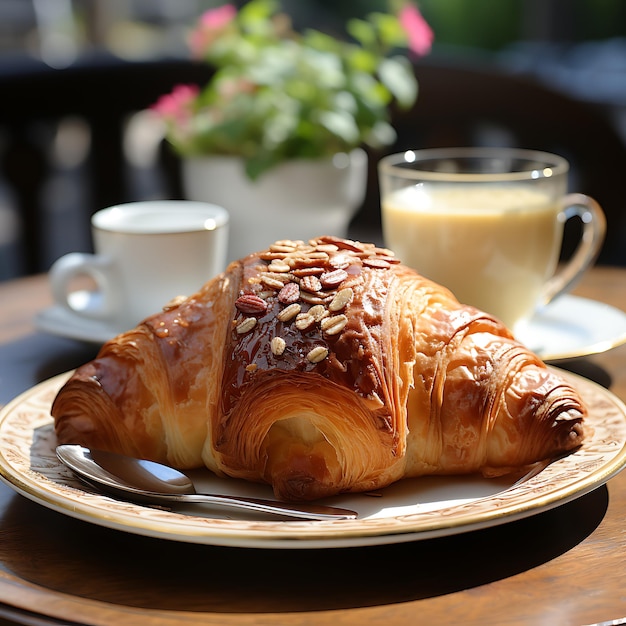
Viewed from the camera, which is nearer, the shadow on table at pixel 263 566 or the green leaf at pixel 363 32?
the shadow on table at pixel 263 566

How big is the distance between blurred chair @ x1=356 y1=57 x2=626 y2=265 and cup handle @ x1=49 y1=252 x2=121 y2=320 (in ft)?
4.08

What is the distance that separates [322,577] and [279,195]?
1007 millimetres

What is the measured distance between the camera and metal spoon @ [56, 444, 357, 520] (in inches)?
29.3

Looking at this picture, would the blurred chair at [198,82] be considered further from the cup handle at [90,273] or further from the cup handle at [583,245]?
the cup handle at [90,273]

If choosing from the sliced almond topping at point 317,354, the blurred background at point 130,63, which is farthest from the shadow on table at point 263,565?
the blurred background at point 130,63

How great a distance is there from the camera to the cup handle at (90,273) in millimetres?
1302

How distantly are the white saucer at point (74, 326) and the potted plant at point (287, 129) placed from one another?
39cm

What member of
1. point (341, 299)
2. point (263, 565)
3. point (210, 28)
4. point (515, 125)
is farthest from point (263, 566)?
point (515, 125)

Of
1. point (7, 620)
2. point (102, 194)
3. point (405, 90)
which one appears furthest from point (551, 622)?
point (102, 194)

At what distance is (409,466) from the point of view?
83 centimetres

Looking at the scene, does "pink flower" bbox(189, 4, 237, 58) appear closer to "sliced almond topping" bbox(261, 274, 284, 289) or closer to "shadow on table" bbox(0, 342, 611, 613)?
"sliced almond topping" bbox(261, 274, 284, 289)

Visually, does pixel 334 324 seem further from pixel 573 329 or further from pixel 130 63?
pixel 130 63

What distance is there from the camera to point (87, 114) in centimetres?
306

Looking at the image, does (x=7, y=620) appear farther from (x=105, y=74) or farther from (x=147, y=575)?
(x=105, y=74)
